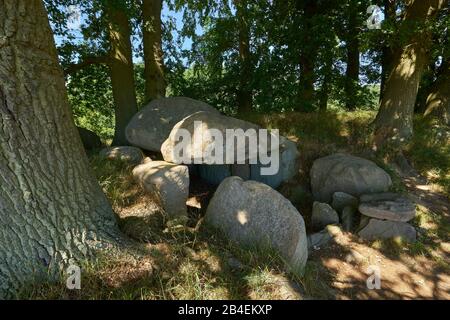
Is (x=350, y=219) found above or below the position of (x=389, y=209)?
below

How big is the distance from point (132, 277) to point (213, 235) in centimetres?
100

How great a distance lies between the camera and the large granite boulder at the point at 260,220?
10.0 ft

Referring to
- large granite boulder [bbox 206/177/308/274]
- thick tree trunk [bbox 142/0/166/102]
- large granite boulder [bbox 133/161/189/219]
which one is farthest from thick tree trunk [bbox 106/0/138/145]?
large granite boulder [bbox 206/177/308/274]

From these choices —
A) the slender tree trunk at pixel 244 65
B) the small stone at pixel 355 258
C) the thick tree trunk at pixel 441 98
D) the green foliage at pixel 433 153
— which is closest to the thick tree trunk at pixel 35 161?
the small stone at pixel 355 258

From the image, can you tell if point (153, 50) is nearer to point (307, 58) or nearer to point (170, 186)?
point (307, 58)

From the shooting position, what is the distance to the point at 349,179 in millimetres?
4598

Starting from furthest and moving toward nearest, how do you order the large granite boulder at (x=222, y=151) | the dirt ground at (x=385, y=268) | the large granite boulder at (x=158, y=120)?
the large granite boulder at (x=158, y=120) → the large granite boulder at (x=222, y=151) → the dirt ground at (x=385, y=268)

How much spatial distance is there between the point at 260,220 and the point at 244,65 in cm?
486

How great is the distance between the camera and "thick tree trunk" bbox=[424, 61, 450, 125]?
283 inches

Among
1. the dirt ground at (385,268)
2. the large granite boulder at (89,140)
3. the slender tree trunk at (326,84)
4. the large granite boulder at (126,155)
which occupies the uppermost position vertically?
the slender tree trunk at (326,84)

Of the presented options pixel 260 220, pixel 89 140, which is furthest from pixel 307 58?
pixel 89 140

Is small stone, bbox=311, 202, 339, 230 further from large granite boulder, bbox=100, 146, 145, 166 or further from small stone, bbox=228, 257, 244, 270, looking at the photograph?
large granite boulder, bbox=100, 146, 145, 166

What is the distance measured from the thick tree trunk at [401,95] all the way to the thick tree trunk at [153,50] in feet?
14.9

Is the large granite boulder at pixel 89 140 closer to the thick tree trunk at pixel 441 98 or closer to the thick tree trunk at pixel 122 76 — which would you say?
the thick tree trunk at pixel 122 76
